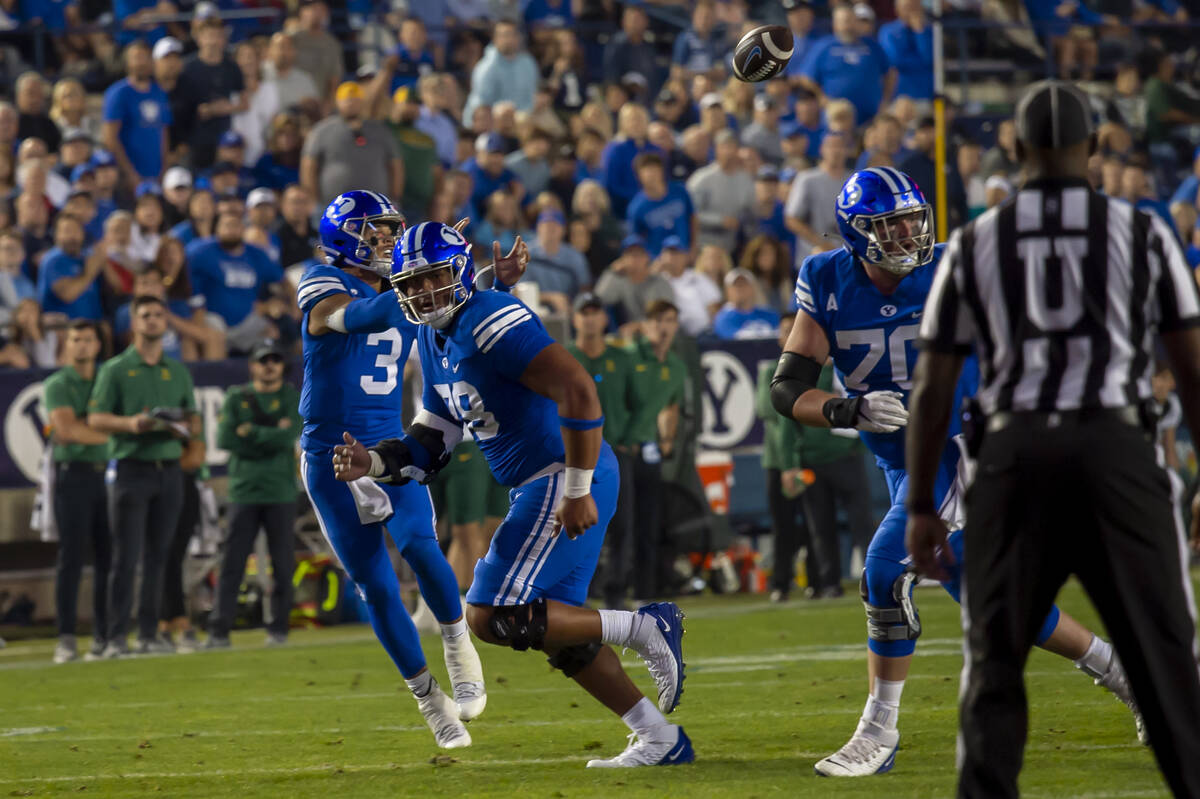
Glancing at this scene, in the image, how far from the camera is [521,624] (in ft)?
21.1

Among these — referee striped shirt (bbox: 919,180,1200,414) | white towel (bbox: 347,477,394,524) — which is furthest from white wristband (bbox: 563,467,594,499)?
referee striped shirt (bbox: 919,180,1200,414)

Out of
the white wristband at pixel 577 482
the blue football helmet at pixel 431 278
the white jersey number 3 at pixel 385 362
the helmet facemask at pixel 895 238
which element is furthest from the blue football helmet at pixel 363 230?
the helmet facemask at pixel 895 238

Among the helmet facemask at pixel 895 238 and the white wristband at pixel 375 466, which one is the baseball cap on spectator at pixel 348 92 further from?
the helmet facemask at pixel 895 238

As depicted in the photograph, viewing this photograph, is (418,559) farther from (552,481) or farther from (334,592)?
(334,592)

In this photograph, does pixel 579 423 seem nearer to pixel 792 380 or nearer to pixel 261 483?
pixel 792 380

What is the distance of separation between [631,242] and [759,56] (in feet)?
21.6

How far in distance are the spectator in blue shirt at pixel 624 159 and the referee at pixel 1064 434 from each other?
12.8 m

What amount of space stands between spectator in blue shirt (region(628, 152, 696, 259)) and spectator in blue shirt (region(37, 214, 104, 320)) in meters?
5.08

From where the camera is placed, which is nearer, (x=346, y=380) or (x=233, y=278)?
(x=346, y=380)

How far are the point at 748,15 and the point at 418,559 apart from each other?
13511mm

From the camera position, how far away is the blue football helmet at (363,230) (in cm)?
818

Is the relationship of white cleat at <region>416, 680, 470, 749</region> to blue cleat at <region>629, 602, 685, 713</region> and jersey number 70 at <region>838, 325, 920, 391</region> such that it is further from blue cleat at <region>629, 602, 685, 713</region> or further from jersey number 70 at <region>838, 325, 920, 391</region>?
jersey number 70 at <region>838, 325, 920, 391</region>

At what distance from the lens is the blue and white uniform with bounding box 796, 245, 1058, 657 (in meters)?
6.53

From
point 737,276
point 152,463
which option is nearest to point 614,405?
point 737,276
